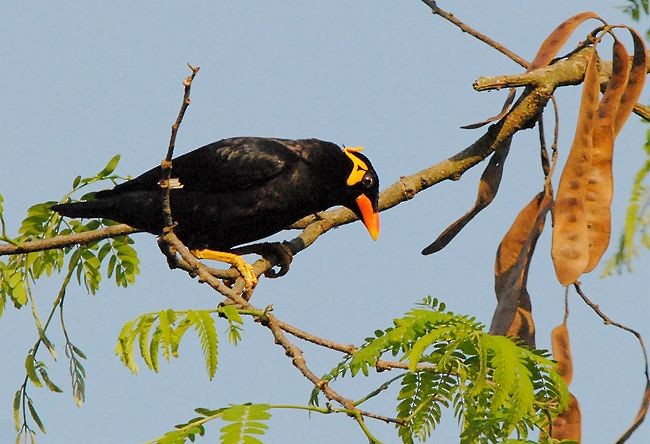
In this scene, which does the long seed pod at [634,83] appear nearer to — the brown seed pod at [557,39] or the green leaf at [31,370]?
the brown seed pod at [557,39]

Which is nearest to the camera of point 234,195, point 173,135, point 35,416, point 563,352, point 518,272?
point 173,135

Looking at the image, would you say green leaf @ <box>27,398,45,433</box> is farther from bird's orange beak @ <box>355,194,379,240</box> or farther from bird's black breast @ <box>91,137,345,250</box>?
bird's orange beak @ <box>355,194,379,240</box>

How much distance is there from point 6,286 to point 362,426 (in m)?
2.68

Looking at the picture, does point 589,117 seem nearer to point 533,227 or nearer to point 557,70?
point 533,227

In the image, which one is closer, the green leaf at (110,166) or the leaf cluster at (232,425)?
the leaf cluster at (232,425)

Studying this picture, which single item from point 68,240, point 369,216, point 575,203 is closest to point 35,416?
point 68,240

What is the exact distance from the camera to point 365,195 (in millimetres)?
6164

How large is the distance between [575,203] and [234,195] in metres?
2.40

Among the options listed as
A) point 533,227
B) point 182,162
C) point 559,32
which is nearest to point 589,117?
point 533,227

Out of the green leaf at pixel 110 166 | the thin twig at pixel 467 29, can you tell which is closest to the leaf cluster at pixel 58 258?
the green leaf at pixel 110 166

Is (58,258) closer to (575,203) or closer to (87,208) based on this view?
(87,208)

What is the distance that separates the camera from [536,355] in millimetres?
3361

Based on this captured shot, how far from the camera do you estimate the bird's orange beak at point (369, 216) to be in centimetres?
609

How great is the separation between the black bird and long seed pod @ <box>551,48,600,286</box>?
1922 millimetres
